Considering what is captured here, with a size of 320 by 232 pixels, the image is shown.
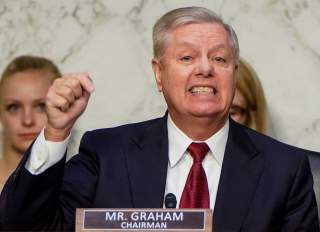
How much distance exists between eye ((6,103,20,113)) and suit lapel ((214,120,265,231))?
44.9 inches

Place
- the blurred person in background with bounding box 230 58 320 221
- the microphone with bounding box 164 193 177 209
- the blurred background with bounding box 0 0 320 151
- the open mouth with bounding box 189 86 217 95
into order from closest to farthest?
the microphone with bounding box 164 193 177 209 → the open mouth with bounding box 189 86 217 95 → the blurred person in background with bounding box 230 58 320 221 → the blurred background with bounding box 0 0 320 151

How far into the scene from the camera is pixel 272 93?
145 inches

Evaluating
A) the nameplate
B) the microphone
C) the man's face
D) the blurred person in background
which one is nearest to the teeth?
the man's face

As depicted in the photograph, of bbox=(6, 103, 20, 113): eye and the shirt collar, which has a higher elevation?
bbox=(6, 103, 20, 113): eye

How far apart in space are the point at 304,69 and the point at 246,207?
4.44 ft

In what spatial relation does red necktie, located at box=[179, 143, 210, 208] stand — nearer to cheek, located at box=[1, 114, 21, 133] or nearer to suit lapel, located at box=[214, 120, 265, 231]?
suit lapel, located at box=[214, 120, 265, 231]

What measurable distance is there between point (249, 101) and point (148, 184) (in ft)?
3.75

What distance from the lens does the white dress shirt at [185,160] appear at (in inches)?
96.5

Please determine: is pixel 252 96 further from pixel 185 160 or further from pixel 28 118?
pixel 185 160

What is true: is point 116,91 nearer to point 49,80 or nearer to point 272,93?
point 49,80

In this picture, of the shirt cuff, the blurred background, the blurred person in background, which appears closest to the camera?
the shirt cuff

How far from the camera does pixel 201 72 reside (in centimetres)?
249

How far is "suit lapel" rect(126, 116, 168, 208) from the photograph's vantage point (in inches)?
95.6

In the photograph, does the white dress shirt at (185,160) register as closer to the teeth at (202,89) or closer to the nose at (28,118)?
the teeth at (202,89)
